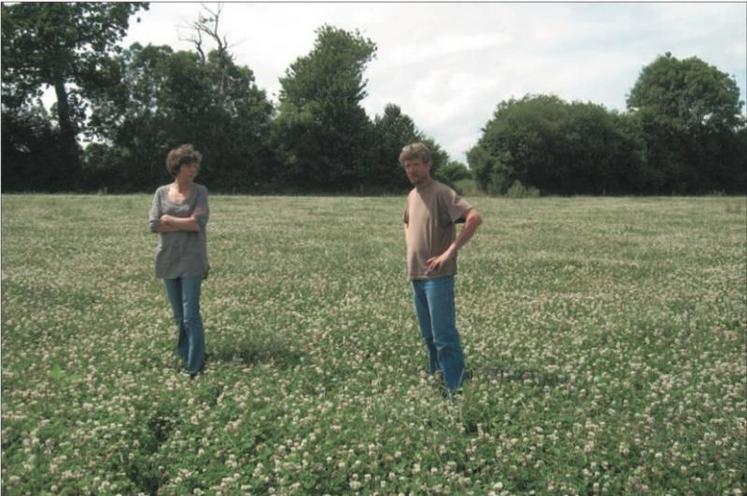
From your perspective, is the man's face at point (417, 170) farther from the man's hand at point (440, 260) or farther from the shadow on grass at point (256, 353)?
the shadow on grass at point (256, 353)

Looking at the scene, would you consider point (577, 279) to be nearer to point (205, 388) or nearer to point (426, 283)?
point (426, 283)

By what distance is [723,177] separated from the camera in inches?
3297

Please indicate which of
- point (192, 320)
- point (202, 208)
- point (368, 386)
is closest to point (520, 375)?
point (368, 386)

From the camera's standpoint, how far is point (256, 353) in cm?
879

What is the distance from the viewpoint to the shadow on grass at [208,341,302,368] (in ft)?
27.8

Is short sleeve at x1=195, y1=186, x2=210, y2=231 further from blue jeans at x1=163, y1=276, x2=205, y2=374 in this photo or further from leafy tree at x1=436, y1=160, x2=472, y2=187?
leafy tree at x1=436, y1=160, x2=472, y2=187

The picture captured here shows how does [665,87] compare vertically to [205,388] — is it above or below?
above

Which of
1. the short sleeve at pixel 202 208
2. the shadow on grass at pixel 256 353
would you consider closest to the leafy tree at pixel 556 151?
the shadow on grass at pixel 256 353

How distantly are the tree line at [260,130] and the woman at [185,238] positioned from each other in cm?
5360

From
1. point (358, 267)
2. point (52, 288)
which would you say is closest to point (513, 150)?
point (358, 267)

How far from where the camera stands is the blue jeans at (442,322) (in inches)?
277

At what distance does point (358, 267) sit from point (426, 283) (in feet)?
32.4

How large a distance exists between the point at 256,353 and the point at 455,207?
334 centimetres

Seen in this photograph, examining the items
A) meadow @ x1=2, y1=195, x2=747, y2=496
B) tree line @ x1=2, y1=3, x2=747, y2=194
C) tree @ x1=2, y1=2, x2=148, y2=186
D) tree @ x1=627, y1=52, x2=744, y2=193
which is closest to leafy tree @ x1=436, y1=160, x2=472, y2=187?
tree line @ x1=2, y1=3, x2=747, y2=194
